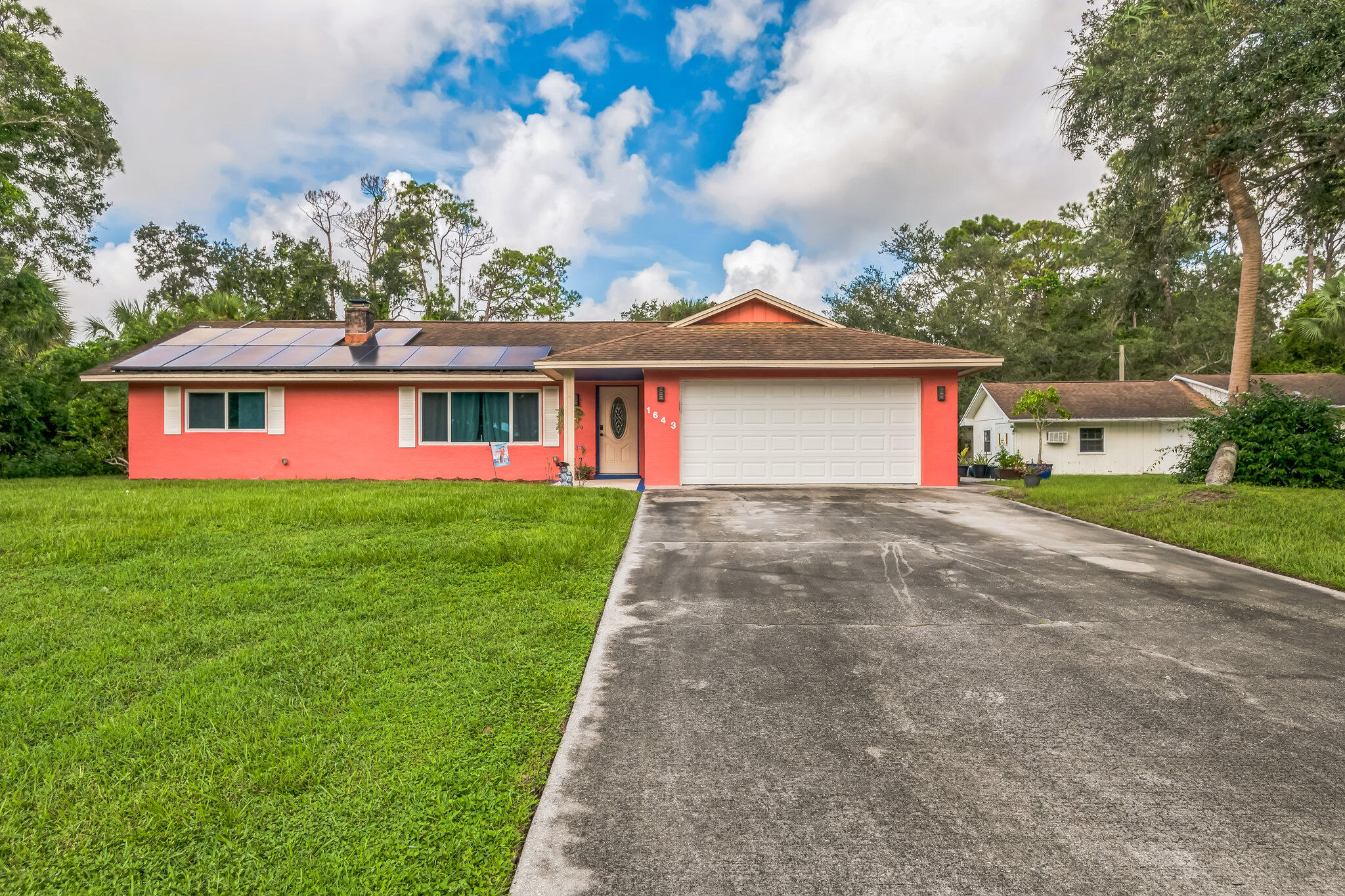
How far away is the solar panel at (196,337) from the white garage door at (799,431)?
11738 millimetres

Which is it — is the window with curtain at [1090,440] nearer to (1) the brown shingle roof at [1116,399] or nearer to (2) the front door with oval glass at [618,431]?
(1) the brown shingle roof at [1116,399]

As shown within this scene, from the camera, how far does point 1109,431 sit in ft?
75.0

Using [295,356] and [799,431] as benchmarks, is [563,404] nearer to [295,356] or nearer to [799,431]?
[799,431]

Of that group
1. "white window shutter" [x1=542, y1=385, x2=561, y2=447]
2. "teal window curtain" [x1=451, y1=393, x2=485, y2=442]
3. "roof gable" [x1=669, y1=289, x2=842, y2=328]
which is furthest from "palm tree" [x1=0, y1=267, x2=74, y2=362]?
"roof gable" [x1=669, y1=289, x2=842, y2=328]

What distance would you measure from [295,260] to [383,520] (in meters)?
25.0

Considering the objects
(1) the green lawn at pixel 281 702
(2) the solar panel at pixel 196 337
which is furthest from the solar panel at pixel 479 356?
(1) the green lawn at pixel 281 702

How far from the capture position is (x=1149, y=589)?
4.92 m

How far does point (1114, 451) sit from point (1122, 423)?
1.04m

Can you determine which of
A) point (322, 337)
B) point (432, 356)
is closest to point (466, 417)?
point (432, 356)

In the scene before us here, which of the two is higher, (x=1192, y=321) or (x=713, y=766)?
(x=1192, y=321)

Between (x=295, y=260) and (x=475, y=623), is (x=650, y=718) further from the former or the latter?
(x=295, y=260)

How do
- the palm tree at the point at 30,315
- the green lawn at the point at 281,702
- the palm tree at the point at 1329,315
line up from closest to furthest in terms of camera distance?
the green lawn at the point at 281,702 → the palm tree at the point at 30,315 → the palm tree at the point at 1329,315

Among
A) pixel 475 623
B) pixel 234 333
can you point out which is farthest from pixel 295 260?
pixel 475 623

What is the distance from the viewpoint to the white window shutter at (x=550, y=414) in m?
13.2
